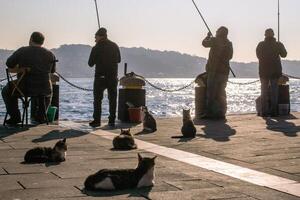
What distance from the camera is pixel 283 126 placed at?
11117 millimetres

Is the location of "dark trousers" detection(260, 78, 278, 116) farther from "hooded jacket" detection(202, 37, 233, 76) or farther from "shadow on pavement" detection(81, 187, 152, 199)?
"shadow on pavement" detection(81, 187, 152, 199)

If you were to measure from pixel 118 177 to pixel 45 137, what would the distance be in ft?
14.7

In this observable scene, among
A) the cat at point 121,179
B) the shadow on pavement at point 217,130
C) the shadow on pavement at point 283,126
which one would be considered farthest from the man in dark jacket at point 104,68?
the cat at point 121,179

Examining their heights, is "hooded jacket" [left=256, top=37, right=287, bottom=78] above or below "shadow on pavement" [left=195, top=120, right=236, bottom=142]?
above

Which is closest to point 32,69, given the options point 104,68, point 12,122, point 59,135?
point 12,122

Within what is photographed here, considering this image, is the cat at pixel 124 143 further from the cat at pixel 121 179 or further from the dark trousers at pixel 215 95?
the dark trousers at pixel 215 95

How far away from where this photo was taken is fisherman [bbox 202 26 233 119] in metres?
13.1

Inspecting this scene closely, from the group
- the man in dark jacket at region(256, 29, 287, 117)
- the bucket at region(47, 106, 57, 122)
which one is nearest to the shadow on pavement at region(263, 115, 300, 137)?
the man in dark jacket at region(256, 29, 287, 117)

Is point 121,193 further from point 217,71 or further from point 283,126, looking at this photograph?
point 217,71

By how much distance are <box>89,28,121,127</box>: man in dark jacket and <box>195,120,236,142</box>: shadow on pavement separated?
1909mm

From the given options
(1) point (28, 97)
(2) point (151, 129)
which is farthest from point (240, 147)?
(1) point (28, 97)

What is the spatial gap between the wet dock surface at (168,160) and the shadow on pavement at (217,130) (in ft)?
0.05

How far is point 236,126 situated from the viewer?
11.3m

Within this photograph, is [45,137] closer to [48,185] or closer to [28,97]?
[28,97]
